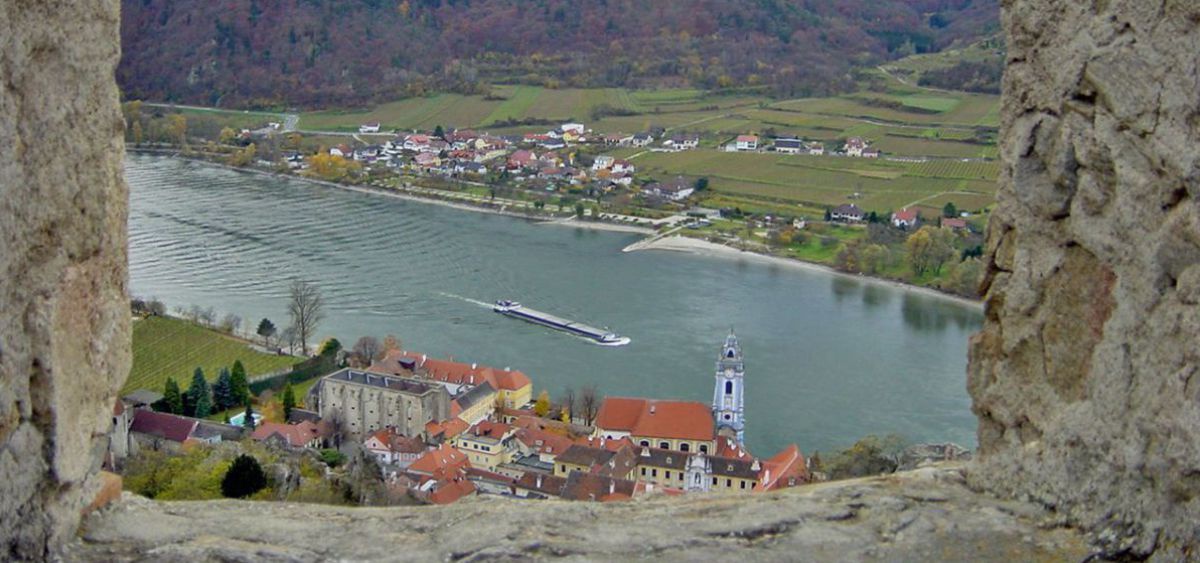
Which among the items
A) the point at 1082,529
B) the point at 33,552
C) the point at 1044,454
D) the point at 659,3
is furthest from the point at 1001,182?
the point at 659,3

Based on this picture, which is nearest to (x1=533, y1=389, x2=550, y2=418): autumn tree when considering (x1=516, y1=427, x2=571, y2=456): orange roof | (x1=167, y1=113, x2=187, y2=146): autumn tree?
(x1=516, y1=427, x2=571, y2=456): orange roof

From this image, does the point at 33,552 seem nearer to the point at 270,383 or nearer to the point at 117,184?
the point at 117,184

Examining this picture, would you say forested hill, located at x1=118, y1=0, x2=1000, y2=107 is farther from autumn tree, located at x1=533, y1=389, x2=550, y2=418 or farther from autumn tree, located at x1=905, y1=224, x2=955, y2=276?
autumn tree, located at x1=533, y1=389, x2=550, y2=418

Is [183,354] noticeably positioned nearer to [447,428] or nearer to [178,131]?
[447,428]

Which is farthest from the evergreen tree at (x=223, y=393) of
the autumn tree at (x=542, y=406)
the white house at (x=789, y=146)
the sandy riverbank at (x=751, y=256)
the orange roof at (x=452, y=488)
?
the white house at (x=789, y=146)

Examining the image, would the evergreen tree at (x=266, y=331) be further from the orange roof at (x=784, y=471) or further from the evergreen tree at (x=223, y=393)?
the orange roof at (x=784, y=471)

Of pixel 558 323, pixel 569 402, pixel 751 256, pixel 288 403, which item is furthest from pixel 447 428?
pixel 751 256
